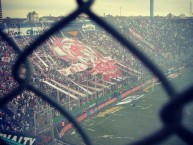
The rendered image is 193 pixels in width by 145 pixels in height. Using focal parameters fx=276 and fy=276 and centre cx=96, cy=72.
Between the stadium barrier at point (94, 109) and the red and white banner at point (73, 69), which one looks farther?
the red and white banner at point (73, 69)

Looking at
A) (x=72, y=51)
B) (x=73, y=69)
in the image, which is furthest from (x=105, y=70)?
(x=72, y=51)

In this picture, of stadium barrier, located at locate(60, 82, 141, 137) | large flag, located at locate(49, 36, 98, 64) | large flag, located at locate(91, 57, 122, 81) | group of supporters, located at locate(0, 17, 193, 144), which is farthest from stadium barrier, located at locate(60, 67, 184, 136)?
large flag, located at locate(49, 36, 98, 64)

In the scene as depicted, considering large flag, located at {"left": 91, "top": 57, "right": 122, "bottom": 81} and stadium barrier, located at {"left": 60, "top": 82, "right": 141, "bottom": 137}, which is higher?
large flag, located at {"left": 91, "top": 57, "right": 122, "bottom": 81}

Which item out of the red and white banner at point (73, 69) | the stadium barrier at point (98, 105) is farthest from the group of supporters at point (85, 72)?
the stadium barrier at point (98, 105)

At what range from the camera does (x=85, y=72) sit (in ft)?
66.2

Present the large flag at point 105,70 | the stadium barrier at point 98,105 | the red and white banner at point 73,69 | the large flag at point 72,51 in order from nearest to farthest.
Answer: the stadium barrier at point 98,105 < the red and white banner at point 73,69 < the large flag at point 105,70 < the large flag at point 72,51

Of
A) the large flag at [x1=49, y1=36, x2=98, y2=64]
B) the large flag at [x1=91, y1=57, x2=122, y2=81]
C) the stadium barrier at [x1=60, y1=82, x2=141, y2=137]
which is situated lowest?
the stadium barrier at [x1=60, y1=82, x2=141, y2=137]

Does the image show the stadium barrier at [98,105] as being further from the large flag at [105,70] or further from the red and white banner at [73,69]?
the red and white banner at [73,69]

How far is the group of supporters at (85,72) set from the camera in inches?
475

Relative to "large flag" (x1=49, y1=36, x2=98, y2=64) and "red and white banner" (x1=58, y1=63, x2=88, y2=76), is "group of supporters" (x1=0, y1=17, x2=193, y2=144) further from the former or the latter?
"large flag" (x1=49, y1=36, x2=98, y2=64)

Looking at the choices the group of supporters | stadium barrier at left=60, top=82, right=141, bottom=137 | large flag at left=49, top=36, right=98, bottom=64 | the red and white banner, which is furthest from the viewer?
large flag at left=49, top=36, right=98, bottom=64

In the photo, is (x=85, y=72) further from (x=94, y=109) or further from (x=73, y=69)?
(x=94, y=109)

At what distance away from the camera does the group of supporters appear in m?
12.1

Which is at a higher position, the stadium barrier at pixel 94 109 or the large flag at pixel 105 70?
the large flag at pixel 105 70
